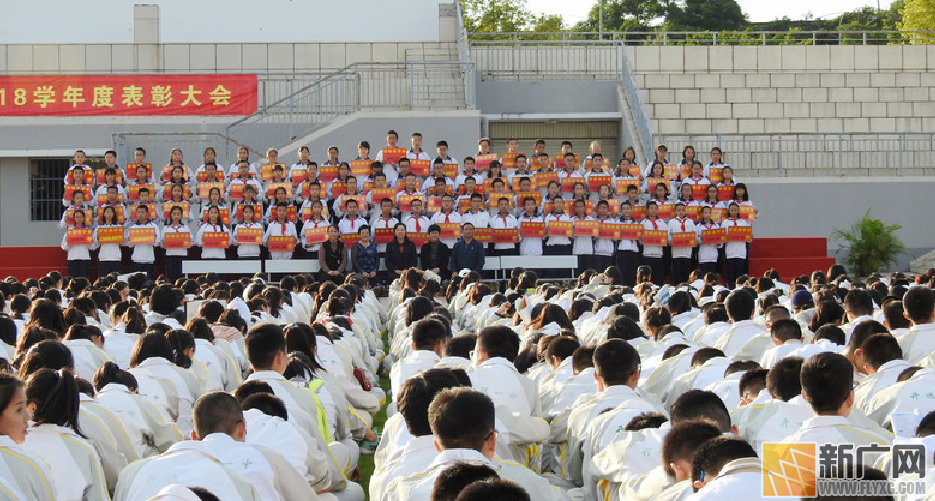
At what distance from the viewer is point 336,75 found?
2897 cm

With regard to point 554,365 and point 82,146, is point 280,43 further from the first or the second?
point 554,365

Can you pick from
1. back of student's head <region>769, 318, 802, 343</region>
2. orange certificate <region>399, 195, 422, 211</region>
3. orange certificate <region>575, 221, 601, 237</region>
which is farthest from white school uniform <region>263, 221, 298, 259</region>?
back of student's head <region>769, 318, 802, 343</region>

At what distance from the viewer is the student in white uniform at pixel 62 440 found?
6309 millimetres

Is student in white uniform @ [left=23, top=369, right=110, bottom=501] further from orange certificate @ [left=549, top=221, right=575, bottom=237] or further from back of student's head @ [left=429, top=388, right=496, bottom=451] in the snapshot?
orange certificate @ [left=549, top=221, right=575, bottom=237]

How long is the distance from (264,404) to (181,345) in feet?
8.94

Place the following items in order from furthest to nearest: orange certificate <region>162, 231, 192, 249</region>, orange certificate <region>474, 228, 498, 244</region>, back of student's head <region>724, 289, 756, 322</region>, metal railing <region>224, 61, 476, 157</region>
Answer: metal railing <region>224, 61, 476, 157</region>
orange certificate <region>474, 228, 498, 244</region>
orange certificate <region>162, 231, 192, 249</region>
back of student's head <region>724, 289, 756, 322</region>

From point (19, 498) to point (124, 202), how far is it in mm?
18254

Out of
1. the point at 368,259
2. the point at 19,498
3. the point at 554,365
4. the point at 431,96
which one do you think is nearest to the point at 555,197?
the point at 368,259

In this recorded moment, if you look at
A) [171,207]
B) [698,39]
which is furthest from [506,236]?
[698,39]

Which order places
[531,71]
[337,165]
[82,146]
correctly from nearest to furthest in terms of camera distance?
[337,165]
[82,146]
[531,71]

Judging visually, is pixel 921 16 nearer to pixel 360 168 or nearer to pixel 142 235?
pixel 360 168

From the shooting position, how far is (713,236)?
852 inches

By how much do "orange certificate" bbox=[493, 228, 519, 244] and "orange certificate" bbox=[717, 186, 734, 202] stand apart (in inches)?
151

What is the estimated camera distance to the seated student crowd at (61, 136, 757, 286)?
70.2ft
